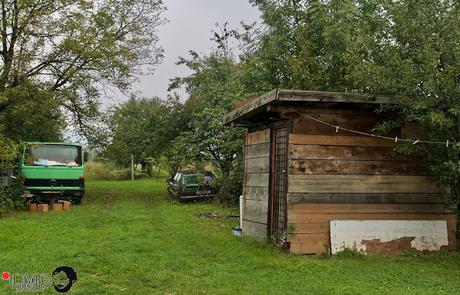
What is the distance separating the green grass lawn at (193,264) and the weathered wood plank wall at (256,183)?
18.8 inches

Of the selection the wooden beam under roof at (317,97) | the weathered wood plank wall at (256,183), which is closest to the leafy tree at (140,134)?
the weathered wood plank wall at (256,183)

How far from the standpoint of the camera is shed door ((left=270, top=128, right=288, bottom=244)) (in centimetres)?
888

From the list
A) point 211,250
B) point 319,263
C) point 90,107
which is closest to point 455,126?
point 319,263

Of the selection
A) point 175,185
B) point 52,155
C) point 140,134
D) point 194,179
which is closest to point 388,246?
point 194,179

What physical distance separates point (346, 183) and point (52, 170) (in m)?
11.6

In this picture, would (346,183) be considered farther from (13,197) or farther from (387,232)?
→ (13,197)

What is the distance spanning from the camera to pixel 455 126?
7.86 m

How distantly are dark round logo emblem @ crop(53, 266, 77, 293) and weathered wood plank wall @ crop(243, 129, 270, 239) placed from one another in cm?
414

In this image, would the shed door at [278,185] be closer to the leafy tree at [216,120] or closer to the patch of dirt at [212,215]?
the patch of dirt at [212,215]

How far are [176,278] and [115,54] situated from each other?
15014mm

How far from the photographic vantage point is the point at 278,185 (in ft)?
30.5

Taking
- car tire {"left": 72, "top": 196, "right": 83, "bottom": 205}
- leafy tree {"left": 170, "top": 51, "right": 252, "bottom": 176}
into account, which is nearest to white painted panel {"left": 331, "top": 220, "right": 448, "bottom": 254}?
leafy tree {"left": 170, "top": 51, "right": 252, "bottom": 176}

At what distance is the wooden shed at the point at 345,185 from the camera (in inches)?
332

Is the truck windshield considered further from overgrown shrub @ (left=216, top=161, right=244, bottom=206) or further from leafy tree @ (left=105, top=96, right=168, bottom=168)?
overgrown shrub @ (left=216, top=161, right=244, bottom=206)
